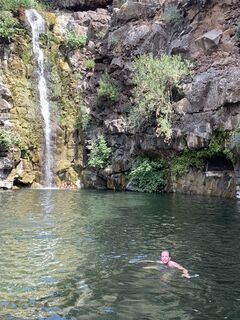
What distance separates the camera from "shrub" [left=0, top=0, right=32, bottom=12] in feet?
134

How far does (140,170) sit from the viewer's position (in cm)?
3177

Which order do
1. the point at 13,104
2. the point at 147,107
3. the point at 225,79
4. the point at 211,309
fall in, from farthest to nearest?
the point at 13,104 → the point at 147,107 → the point at 225,79 → the point at 211,309

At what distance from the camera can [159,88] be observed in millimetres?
30609

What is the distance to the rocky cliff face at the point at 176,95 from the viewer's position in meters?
28.5

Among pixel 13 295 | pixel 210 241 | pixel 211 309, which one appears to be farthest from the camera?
pixel 210 241

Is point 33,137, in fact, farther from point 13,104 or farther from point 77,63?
point 77,63

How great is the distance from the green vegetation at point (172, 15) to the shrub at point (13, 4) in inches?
548

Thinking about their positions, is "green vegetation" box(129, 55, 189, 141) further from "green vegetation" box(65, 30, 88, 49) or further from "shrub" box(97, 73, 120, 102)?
"green vegetation" box(65, 30, 88, 49)

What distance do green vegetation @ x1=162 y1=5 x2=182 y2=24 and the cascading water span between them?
12.0 m

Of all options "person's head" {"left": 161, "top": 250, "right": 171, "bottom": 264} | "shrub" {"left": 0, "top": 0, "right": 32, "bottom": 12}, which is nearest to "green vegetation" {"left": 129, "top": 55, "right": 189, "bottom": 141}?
"shrub" {"left": 0, "top": 0, "right": 32, "bottom": 12}

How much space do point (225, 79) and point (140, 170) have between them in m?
8.48

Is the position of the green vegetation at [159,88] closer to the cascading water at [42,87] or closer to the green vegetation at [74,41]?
the cascading water at [42,87]

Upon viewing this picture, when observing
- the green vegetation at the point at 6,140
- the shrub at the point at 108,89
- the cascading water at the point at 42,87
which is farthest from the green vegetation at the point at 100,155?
the green vegetation at the point at 6,140

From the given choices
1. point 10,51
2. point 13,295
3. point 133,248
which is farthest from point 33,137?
point 13,295
